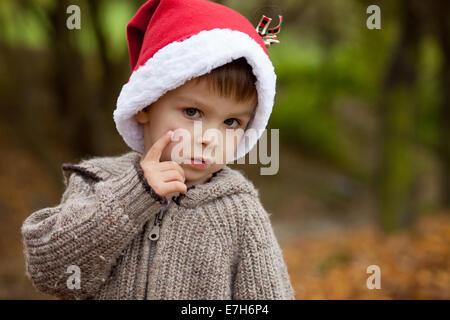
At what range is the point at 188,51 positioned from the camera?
184cm

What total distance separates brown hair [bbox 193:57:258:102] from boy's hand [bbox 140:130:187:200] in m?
0.26

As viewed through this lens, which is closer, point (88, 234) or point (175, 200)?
point (88, 234)

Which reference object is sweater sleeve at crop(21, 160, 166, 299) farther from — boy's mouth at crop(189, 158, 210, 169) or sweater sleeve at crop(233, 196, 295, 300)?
sweater sleeve at crop(233, 196, 295, 300)

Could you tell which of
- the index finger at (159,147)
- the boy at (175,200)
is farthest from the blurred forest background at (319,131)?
the index finger at (159,147)

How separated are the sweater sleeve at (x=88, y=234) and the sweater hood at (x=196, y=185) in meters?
0.18

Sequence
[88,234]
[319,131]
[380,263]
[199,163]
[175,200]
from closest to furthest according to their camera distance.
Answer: [88,234] < [199,163] < [175,200] < [380,263] < [319,131]

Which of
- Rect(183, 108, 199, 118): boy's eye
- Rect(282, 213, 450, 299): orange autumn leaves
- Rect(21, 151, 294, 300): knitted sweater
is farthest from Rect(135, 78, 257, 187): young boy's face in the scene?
Rect(282, 213, 450, 299): orange autumn leaves

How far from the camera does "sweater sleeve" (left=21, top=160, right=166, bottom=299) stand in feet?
5.86

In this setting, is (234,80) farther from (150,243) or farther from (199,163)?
(150,243)

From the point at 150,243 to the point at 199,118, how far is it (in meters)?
0.57

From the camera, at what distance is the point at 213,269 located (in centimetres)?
193

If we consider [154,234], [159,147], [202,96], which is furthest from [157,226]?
[202,96]
